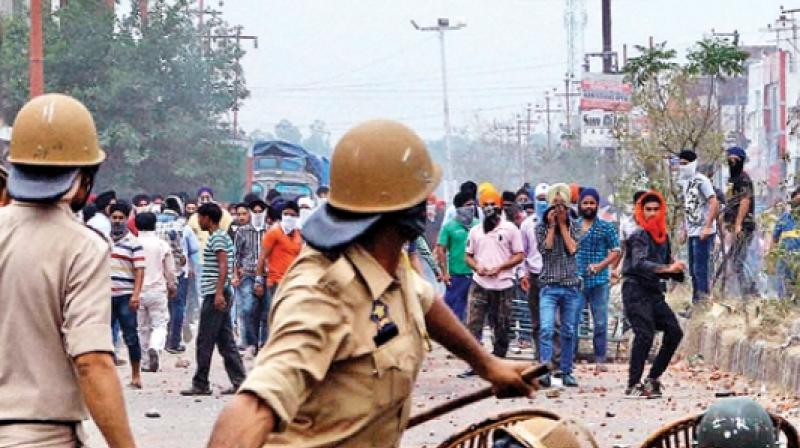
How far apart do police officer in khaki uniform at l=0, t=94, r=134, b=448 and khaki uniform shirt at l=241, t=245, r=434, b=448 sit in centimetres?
87

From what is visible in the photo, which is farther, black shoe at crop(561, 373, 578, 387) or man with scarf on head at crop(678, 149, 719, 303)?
man with scarf on head at crop(678, 149, 719, 303)

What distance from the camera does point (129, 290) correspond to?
15.5 m

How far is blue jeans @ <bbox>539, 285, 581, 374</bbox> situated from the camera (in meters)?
14.8

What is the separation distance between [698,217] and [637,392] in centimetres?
410

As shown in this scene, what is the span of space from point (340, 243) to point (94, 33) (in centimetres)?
4134

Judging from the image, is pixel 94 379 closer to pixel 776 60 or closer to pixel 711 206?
pixel 711 206

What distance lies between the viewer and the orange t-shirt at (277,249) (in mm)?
17391

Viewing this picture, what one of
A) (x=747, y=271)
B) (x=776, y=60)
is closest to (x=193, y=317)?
(x=747, y=271)

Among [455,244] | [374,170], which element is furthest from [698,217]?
[374,170]

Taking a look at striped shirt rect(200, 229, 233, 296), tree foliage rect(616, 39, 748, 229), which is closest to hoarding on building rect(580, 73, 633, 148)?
tree foliage rect(616, 39, 748, 229)

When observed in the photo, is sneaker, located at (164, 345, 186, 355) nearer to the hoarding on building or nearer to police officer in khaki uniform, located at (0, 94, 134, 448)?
police officer in khaki uniform, located at (0, 94, 134, 448)

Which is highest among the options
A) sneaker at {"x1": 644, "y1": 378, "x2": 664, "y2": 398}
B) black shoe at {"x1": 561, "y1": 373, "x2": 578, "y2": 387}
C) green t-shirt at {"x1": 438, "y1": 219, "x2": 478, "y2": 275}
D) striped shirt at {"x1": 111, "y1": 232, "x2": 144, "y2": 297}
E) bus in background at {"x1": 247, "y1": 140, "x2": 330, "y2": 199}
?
striped shirt at {"x1": 111, "y1": 232, "x2": 144, "y2": 297}

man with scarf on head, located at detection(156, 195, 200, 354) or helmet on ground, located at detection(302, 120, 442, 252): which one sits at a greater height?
helmet on ground, located at detection(302, 120, 442, 252)

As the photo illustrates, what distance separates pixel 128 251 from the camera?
15.5 meters
